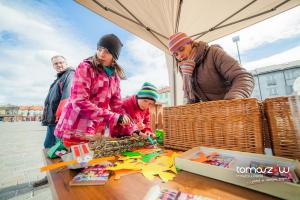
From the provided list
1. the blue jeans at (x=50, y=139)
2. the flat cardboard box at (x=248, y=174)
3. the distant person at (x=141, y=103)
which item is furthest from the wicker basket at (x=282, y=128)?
the blue jeans at (x=50, y=139)

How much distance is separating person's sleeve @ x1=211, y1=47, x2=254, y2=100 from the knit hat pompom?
75 centimetres

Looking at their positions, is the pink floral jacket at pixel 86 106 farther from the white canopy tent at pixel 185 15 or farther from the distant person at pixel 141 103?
the white canopy tent at pixel 185 15

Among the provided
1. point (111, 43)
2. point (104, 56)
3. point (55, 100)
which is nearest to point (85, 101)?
point (104, 56)

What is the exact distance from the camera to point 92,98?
1126mm

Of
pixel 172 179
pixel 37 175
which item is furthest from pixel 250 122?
pixel 37 175

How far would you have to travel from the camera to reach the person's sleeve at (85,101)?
0.97 m

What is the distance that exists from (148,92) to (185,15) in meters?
1.37

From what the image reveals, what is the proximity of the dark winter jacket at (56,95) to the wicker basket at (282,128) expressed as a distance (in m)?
2.08

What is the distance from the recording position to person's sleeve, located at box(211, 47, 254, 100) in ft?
2.78

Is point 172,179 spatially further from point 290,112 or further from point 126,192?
point 290,112

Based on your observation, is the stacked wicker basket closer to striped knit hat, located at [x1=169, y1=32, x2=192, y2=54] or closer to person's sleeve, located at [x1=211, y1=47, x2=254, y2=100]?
person's sleeve, located at [x1=211, y1=47, x2=254, y2=100]

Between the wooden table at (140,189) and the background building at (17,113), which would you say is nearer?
the wooden table at (140,189)

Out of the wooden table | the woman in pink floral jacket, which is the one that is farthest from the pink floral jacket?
the wooden table

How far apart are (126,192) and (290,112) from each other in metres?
0.63
